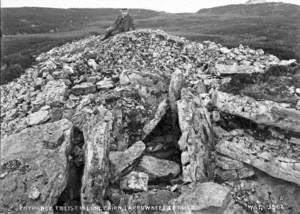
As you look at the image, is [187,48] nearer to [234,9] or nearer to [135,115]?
[135,115]

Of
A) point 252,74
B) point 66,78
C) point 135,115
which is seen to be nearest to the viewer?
point 135,115

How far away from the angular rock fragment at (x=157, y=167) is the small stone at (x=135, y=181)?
36 cm

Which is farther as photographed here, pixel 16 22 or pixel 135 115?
pixel 16 22

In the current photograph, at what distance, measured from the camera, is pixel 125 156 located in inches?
430

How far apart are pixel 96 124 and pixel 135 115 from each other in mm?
2342

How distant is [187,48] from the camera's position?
70.8 feet

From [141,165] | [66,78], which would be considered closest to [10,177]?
[141,165]

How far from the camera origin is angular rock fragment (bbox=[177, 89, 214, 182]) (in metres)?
10.3

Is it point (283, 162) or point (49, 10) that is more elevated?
point (49, 10)

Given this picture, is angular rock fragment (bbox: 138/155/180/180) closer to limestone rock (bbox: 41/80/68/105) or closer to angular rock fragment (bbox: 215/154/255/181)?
angular rock fragment (bbox: 215/154/255/181)

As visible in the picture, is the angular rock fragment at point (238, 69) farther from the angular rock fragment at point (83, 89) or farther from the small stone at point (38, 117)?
the small stone at point (38, 117)

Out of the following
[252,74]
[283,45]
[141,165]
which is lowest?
[141,165]

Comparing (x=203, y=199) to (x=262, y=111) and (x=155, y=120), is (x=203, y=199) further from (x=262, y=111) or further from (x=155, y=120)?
(x=262, y=111)

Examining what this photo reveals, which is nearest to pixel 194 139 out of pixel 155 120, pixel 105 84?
pixel 155 120
